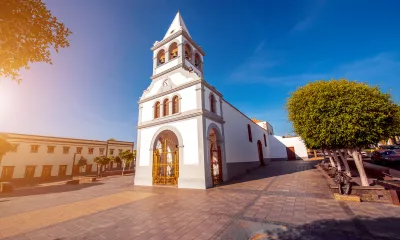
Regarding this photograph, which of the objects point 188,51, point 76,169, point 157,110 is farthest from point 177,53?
point 76,169

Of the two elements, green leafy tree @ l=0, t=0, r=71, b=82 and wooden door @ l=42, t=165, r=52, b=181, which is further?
wooden door @ l=42, t=165, r=52, b=181

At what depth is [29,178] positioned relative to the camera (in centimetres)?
2552

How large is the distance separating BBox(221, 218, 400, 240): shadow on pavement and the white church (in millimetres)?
6072

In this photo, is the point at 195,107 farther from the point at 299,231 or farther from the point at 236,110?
the point at 299,231

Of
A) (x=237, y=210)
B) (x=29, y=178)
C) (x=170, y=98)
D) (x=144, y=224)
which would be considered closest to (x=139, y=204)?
(x=144, y=224)

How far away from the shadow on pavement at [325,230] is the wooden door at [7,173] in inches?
1379

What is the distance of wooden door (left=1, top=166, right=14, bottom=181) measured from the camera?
23.4 metres

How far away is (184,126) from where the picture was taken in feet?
39.5

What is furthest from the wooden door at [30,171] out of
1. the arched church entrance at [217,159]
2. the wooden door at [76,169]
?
the arched church entrance at [217,159]

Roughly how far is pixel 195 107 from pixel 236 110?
7.64m

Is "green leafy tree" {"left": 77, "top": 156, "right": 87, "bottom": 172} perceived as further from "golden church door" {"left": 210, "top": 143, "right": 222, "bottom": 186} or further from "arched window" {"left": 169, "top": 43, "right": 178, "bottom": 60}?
"golden church door" {"left": 210, "top": 143, "right": 222, "bottom": 186}

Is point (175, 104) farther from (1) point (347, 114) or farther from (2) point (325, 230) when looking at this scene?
(2) point (325, 230)

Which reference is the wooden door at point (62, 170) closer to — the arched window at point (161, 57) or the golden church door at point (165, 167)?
the golden church door at point (165, 167)

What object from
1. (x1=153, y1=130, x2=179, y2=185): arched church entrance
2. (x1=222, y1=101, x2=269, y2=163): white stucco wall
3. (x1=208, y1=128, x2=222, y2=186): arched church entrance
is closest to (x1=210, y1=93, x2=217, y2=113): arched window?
(x1=222, y1=101, x2=269, y2=163): white stucco wall
